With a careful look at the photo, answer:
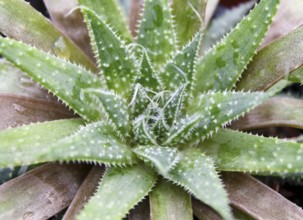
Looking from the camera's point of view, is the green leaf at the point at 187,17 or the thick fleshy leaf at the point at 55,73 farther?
the green leaf at the point at 187,17

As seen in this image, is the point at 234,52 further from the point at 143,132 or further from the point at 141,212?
the point at 141,212

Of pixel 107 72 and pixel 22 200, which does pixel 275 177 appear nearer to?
pixel 107 72

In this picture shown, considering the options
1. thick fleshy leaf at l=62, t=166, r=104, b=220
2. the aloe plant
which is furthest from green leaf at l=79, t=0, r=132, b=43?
thick fleshy leaf at l=62, t=166, r=104, b=220

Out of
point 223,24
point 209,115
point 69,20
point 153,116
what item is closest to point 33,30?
point 69,20

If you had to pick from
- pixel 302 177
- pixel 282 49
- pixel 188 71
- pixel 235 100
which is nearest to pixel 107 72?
pixel 188 71

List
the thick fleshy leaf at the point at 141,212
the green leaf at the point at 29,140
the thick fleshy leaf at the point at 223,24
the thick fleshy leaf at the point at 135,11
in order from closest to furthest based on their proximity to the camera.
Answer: the green leaf at the point at 29,140
the thick fleshy leaf at the point at 141,212
the thick fleshy leaf at the point at 135,11
the thick fleshy leaf at the point at 223,24

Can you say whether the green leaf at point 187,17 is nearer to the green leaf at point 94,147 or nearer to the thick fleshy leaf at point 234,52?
the thick fleshy leaf at point 234,52

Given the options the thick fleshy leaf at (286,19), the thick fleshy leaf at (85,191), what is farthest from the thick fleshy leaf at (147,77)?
the thick fleshy leaf at (286,19)
